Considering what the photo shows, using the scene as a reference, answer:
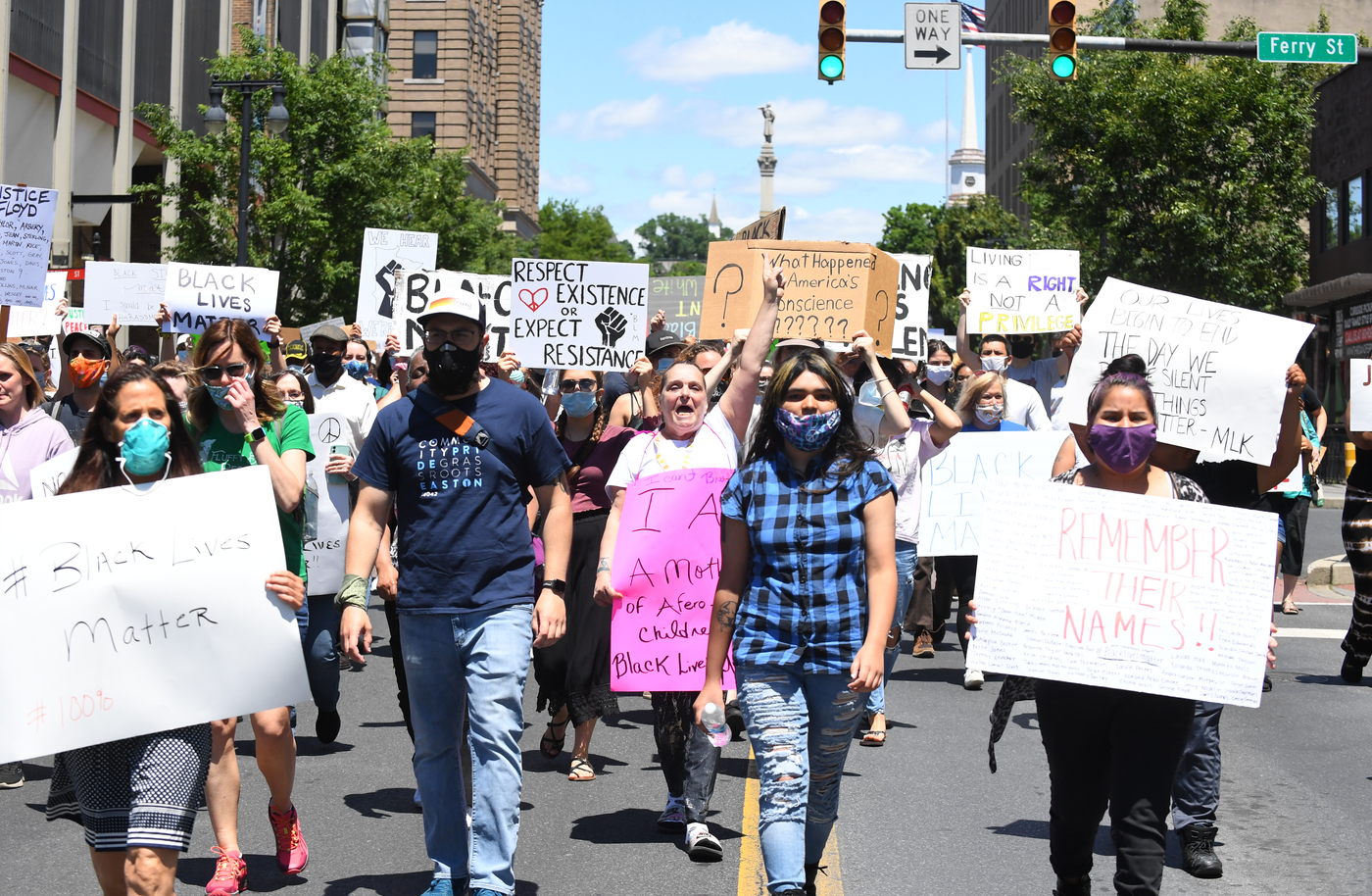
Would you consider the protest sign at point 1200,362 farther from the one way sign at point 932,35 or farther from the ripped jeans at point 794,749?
the one way sign at point 932,35

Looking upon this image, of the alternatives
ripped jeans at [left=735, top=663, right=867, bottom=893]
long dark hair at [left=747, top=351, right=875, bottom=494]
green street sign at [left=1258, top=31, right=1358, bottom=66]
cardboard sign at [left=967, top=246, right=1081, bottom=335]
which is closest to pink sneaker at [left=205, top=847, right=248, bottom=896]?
ripped jeans at [left=735, top=663, right=867, bottom=893]

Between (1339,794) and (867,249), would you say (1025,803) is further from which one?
(867,249)

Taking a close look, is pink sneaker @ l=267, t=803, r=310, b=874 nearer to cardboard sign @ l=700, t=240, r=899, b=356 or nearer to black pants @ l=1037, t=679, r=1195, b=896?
black pants @ l=1037, t=679, r=1195, b=896

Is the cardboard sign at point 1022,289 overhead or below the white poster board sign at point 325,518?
overhead

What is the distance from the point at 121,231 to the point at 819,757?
91.7 ft

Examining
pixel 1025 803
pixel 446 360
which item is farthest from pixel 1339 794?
pixel 446 360

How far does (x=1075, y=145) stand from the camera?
33.5 m

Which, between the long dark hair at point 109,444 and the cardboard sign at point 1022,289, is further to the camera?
the cardboard sign at point 1022,289

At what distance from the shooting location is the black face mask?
512cm

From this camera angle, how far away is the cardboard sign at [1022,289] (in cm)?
1324

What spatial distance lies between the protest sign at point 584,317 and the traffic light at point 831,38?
A: 4.16m

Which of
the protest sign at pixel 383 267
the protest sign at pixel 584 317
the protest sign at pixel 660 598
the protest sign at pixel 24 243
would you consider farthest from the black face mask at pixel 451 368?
the protest sign at pixel 383 267

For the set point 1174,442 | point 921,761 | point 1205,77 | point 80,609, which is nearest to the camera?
point 80,609

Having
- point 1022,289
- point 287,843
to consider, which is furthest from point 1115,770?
point 1022,289
